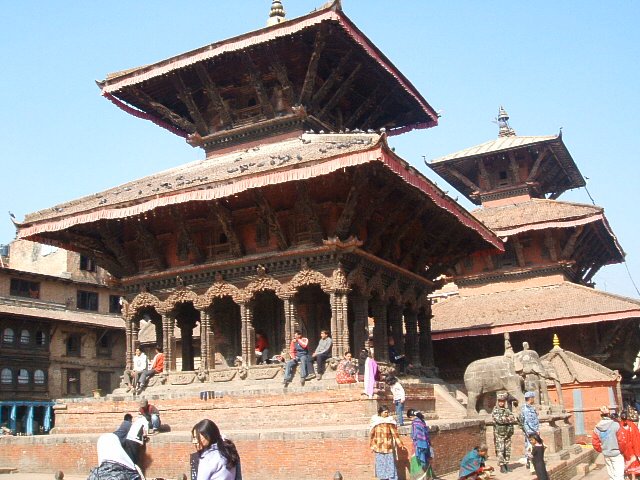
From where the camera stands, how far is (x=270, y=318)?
18.6m

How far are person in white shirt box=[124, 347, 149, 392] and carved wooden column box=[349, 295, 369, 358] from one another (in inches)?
211

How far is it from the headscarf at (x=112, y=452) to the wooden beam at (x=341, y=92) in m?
15.2

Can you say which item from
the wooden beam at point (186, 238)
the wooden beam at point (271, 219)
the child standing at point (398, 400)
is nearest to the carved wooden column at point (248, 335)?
the wooden beam at point (271, 219)

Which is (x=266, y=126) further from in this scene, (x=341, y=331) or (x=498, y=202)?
(x=498, y=202)

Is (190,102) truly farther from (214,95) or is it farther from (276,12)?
(276,12)

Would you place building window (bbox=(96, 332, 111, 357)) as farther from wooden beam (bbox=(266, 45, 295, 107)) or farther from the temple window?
wooden beam (bbox=(266, 45, 295, 107))

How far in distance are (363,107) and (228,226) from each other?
6.86m

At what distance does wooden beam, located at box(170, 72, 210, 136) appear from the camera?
20.1 metres

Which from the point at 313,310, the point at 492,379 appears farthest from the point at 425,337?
the point at 313,310

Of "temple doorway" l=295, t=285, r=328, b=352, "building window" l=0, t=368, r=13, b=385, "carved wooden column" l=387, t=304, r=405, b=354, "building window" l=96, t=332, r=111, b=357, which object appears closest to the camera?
"temple doorway" l=295, t=285, r=328, b=352

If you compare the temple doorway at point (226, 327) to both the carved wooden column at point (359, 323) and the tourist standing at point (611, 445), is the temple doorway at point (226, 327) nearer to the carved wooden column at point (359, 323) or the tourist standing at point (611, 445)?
the carved wooden column at point (359, 323)

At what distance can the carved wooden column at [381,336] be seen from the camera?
60.6ft

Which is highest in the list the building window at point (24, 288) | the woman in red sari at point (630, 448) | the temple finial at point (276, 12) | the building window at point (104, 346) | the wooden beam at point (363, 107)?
the temple finial at point (276, 12)

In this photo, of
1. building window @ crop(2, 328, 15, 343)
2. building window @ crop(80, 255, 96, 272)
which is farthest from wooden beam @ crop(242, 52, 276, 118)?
building window @ crop(80, 255, 96, 272)
